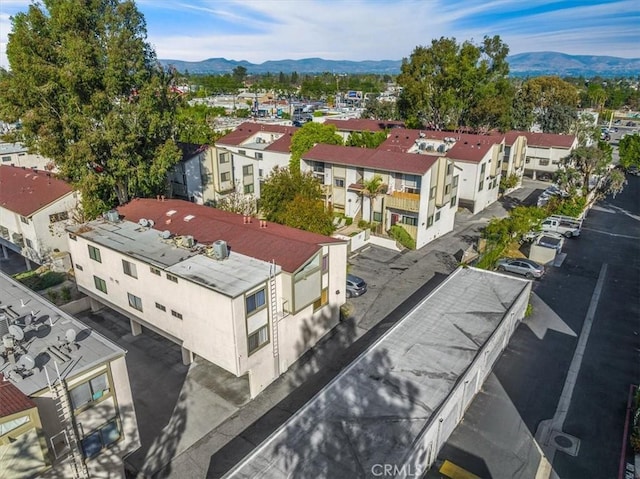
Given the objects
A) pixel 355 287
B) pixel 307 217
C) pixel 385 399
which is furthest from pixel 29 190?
pixel 385 399

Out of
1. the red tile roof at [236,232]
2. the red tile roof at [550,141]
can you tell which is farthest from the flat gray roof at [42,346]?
the red tile roof at [550,141]

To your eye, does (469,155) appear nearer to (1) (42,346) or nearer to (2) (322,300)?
(2) (322,300)

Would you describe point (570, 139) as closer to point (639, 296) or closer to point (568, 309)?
point (639, 296)

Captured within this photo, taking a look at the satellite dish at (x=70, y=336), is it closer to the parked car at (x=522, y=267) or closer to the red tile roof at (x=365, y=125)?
the parked car at (x=522, y=267)

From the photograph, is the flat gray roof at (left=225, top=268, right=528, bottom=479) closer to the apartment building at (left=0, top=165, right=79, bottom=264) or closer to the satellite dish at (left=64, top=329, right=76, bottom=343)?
the satellite dish at (left=64, top=329, right=76, bottom=343)

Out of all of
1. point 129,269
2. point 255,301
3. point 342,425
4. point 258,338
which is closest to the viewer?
point 342,425

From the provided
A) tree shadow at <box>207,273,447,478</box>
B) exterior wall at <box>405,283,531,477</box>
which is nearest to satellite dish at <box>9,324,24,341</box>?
tree shadow at <box>207,273,447,478</box>
